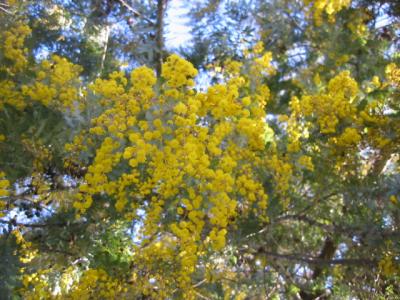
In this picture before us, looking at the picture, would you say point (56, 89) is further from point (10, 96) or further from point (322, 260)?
point (322, 260)

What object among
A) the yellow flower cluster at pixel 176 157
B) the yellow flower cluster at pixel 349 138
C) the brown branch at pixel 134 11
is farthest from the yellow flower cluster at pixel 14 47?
the yellow flower cluster at pixel 349 138

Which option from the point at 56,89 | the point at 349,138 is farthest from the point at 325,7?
the point at 56,89

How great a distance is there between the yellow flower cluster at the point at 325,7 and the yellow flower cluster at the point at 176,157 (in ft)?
8.29

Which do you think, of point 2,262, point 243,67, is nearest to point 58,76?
point 2,262

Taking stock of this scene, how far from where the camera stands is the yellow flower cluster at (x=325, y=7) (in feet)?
17.5

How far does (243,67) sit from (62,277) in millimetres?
2455

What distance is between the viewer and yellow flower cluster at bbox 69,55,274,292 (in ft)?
9.37

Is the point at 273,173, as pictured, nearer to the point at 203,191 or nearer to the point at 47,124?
the point at 203,191

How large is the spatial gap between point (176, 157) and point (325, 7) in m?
3.57

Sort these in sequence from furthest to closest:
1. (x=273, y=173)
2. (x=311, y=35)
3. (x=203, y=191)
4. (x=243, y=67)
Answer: (x=311, y=35) < (x=243, y=67) < (x=273, y=173) < (x=203, y=191)

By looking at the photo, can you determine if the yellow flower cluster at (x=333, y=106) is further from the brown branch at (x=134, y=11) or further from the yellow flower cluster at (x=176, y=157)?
the brown branch at (x=134, y=11)

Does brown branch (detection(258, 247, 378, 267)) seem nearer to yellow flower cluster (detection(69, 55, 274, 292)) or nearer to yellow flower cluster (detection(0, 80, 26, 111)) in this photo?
yellow flower cluster (detection(69, 55, 274, 292))

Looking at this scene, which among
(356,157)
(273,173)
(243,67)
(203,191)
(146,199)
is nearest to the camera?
(203,191)

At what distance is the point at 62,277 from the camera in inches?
167
